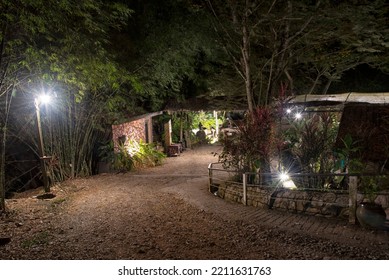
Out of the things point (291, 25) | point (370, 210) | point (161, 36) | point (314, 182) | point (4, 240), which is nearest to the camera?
point (4, 240)

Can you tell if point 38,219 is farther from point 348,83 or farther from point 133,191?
point 348,83

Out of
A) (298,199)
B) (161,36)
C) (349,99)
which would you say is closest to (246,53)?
(349,99)

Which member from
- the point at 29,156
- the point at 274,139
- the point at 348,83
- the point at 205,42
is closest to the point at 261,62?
the point at 205,42

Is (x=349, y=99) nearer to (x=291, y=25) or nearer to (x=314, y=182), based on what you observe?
(x=291, y=25)

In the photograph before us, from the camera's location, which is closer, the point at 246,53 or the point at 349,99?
the point at 246,53

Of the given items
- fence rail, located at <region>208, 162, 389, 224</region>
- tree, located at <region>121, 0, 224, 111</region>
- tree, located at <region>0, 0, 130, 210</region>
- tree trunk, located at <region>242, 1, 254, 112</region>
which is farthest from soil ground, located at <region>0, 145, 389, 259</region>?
tree, located at <region>121, 0, 224, 111</region>

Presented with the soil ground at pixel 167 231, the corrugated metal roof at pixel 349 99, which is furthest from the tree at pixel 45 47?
the corrugated metal roof at pixel 349 99

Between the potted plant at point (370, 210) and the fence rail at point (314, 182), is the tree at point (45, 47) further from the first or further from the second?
the potted plant at point (370, 210)

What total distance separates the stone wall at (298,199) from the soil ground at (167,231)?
9.9 inches

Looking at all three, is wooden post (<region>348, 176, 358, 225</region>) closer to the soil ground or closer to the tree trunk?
the soil ground

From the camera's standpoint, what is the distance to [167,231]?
6.01m

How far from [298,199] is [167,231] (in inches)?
120

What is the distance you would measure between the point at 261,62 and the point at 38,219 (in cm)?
1031

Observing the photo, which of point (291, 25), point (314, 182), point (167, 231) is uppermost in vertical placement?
point (291, 25)
